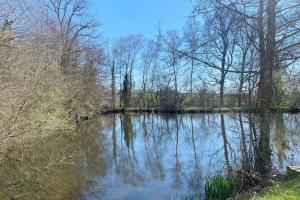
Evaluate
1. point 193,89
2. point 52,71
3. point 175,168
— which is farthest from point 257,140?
point 193,89

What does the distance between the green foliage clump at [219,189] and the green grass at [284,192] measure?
3.53 ft

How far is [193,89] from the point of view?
52.5 m

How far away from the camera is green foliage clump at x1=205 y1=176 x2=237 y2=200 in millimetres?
7887

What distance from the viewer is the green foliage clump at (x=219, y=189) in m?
7.89

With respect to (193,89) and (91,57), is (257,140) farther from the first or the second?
(193,89)

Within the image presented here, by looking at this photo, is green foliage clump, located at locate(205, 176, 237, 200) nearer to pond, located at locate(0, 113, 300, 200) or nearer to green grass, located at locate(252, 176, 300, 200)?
pond, located at locate(0, 113, 300, 200)

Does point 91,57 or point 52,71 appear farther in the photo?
point 91,57

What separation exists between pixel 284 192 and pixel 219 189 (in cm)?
179

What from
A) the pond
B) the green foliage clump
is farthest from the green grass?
the pond

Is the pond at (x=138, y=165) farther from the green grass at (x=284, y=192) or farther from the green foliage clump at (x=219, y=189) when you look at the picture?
the green grass at (x=284, y=192)

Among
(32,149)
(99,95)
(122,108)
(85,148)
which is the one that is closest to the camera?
(32,149)

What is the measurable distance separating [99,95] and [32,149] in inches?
1029

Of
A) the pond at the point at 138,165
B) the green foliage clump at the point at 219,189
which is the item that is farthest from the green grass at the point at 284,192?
the pond at the point at 138,165

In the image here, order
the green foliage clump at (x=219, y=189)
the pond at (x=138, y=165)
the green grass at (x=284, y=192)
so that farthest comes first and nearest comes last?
the pond at (x=138, y=165) < the green foliage clump at (x=219, y=189) < the green grass at (x=284, y=192)
